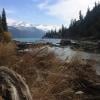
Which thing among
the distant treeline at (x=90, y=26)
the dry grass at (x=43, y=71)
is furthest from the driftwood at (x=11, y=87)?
the distant treeline at (x=90, y=26)

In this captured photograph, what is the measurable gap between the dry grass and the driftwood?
3.48ft

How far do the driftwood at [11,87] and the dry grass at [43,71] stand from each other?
1061mm

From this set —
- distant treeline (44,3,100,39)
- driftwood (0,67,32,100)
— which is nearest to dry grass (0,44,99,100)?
driftwood (0,67,32,100)

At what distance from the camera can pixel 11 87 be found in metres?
5.03

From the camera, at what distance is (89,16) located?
11612 cm

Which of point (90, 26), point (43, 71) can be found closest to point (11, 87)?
point (43, 71)

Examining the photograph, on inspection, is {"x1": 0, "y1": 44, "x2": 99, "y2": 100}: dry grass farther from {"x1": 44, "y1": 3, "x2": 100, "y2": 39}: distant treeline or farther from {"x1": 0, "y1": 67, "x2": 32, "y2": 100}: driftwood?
{"x1": 44, "y1": 3, "x2": 100, "y2": 39}: distant treeline

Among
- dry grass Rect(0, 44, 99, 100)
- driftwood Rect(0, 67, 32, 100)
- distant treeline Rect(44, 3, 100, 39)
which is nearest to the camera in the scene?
driftwood Rect(0, 67, 32, 100)

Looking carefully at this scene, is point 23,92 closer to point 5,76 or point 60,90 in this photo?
point 5,76

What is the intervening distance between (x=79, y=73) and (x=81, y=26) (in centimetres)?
11004

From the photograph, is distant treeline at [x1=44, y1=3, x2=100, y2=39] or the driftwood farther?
distant treeline at [x1=44, y1=3, x2=100, y2=39]

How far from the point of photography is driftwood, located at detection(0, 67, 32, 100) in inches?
195

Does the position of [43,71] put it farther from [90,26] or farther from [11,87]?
[90,26]

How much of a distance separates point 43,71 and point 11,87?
212 cm
